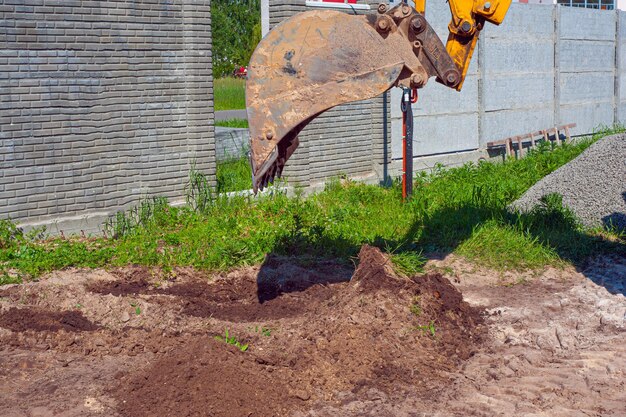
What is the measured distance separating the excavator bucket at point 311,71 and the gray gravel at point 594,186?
14.7 feet

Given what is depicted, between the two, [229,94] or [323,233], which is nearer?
[323,233]

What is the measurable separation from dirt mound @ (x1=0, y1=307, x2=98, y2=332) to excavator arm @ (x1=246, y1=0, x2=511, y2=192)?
79.5 inches

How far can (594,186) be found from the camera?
10008 millimetres

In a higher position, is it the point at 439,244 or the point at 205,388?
the point at 439,244

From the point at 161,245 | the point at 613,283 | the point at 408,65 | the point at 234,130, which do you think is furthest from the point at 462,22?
the point at 234,130

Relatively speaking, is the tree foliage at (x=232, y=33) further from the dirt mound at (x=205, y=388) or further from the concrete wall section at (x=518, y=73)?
the dirt mound at (x=205, y=388)

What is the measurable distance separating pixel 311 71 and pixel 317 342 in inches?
73.5

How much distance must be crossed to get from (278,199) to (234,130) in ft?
12.9

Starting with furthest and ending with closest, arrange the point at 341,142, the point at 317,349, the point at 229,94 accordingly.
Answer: the point at 229,94 < the point at 341,142 < the point at 317,349

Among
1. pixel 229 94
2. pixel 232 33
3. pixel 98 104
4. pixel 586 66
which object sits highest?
pixel 232 33

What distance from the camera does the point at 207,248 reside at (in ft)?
27.9

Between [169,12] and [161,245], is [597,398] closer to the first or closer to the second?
[161,245]

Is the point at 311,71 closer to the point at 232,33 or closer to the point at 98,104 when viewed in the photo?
the point at 98,104

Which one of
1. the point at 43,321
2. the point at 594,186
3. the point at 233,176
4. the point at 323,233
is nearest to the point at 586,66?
the point at 594,186
